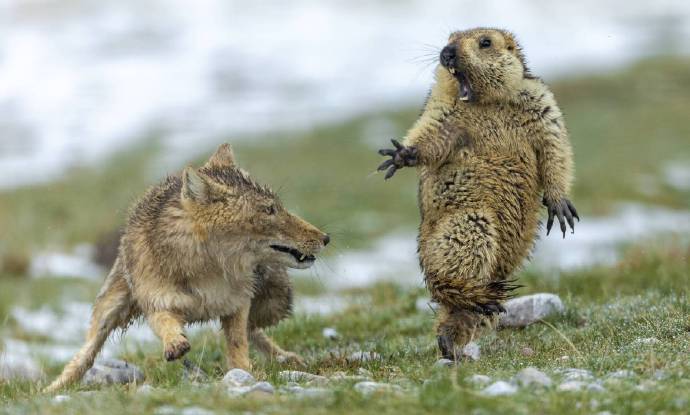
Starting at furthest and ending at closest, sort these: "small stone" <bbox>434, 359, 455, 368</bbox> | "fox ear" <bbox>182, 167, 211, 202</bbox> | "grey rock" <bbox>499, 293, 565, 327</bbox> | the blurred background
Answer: the blurred background < "grey rock" <bbox>499, 293, 565, 327</bbox> < "fox ear" <bbox>182, 167, 211, 202</bbox> < "small stone" <bbox>434, 359, 455, 368</bbox>

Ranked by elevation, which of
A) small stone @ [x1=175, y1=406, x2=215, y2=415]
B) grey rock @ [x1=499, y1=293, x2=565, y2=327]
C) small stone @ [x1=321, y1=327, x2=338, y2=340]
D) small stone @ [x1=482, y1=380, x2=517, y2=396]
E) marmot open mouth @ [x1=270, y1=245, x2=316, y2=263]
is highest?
marmot open mouth @ [x1=270, y1=245, x2=316, y2=263]

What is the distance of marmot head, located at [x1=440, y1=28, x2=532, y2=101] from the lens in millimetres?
8156

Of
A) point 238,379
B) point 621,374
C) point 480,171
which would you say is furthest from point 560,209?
point 238,379

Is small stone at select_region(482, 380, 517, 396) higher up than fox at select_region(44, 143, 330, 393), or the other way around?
fox at select_region(44, 143, 330, 393)

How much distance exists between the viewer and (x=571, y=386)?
18.5 feet

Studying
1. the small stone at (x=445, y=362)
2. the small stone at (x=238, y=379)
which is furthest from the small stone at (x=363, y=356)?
the small stone at (x=238, y=379)

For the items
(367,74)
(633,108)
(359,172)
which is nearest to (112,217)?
(359,172)

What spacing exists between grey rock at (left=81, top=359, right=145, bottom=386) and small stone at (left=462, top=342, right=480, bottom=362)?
268 centimetres

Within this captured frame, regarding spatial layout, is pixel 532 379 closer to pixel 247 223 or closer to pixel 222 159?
pixel 247 223

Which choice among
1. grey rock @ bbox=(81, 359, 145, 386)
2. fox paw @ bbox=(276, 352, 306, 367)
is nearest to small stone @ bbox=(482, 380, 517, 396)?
fox paw @ bbox=(276, 352, 306, 367)

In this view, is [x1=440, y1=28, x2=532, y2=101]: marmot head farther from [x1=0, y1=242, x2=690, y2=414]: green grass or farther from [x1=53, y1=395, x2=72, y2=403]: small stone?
[x1=53, y1=395, x2=72, y2=403]: small stone

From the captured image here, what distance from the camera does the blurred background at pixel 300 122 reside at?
1767 centimetres

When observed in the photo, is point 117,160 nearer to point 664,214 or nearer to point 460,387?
point 664,214

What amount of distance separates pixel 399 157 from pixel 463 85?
39.7 inches
